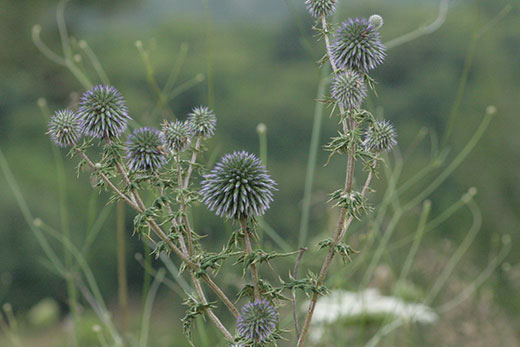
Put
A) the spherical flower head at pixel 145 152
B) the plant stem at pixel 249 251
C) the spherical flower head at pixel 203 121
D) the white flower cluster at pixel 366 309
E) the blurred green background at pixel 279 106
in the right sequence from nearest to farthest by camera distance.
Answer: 1. the plant stem at pixel 249 251
2. the spherical flower head at pixel 145 152
3. the spherical flower head at pixel 203 121
4. the white flower cluster at pixel 366 309
5. the blurred green background at pixel 279 106

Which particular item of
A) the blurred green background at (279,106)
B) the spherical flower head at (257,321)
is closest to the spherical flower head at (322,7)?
the spherical flower head at (257,321)

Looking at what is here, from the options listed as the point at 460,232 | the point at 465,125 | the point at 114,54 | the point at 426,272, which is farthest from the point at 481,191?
the point at 114,54

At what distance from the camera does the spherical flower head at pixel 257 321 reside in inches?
31.6

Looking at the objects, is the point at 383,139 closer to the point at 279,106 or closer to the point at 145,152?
the point at 145,152

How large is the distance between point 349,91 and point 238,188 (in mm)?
227

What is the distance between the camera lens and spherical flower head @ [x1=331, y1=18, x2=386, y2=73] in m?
0.91

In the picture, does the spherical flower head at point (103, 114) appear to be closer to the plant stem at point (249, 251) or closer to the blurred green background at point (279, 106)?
the plant stem at point (249, 251)

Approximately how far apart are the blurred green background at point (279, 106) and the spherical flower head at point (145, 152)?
3.33 meters

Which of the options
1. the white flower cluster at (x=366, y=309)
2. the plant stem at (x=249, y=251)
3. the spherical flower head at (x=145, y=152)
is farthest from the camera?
the white flower cluster at (x=366, y=309)

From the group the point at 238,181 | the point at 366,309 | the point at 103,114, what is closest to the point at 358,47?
the point at 238,181

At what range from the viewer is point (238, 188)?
0.83 meters

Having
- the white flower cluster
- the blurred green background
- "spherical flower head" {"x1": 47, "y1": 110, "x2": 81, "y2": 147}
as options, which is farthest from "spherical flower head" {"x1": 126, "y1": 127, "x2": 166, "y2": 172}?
the blurred green background

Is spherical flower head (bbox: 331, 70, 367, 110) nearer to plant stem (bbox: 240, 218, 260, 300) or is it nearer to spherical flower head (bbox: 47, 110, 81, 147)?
plant stem (bbox: 240, 218, 260, 300)

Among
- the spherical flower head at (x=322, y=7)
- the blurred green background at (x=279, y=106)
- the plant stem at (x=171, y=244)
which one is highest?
the blurred green background at (x=279, y=106)
